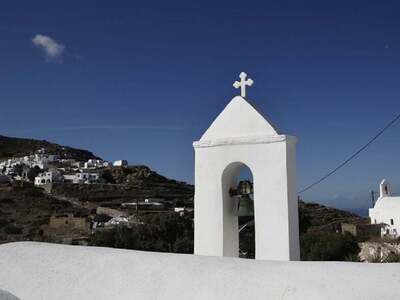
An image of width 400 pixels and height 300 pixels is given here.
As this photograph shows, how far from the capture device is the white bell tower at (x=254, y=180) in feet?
12.3

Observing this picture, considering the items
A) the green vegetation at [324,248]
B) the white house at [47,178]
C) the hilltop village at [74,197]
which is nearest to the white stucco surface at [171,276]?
the green vegetation at [324,248]

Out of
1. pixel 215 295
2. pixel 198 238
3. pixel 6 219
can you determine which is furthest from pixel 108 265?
pixel 6 219

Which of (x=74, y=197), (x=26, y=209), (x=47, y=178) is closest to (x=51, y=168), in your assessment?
(x=47, y=178)

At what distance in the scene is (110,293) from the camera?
2.85m

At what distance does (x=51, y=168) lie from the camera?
248ft

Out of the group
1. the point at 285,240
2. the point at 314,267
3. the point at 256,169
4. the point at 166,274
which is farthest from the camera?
the point at 256,169

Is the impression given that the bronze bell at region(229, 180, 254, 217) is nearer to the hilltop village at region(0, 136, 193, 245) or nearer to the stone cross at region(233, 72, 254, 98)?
the stone cross at region(233, 72, 254, 98)

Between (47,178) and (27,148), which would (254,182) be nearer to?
(47,178)

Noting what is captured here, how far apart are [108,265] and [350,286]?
156cm

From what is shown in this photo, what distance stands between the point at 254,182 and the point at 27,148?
A: 9416 centimetres

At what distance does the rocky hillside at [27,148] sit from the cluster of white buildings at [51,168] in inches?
147

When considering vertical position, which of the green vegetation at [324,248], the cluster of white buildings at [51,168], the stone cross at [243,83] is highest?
the cluster of white buildings at [51,168]

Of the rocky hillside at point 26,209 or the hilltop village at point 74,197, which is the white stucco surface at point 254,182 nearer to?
the hilltop village at point 74,197

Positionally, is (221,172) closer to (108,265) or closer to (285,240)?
(285,240)
